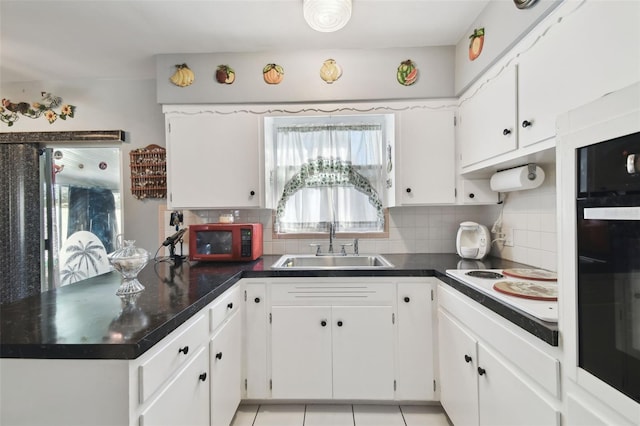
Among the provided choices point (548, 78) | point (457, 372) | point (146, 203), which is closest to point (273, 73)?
point (146, 203)

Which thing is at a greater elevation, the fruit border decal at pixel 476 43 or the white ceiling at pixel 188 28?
the white ceiling at pixel 188 28

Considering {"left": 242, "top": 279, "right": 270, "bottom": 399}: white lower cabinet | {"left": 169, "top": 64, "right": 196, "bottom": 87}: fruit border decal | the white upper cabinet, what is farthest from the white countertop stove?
{"left": 169, "top": 64, "right": 196, "bottom": 87}: fruit border decal

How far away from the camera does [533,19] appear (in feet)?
4.24

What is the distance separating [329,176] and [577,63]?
5.47 ft

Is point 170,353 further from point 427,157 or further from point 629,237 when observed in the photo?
point 427,157

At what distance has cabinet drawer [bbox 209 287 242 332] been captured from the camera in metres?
1.38

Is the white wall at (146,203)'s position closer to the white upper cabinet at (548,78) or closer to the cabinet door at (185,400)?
the white upper cabinet at (548,78)

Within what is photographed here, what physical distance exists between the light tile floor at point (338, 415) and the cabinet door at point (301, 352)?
0.33ft

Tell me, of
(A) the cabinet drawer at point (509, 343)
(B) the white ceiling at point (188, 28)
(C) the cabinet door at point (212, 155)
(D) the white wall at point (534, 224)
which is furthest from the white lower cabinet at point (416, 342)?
(B) the white ceiling at point (188, 28)

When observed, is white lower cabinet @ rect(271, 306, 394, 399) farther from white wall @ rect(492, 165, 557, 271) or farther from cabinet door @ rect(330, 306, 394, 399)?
white wall @ rect(492, 165, 557, 271)

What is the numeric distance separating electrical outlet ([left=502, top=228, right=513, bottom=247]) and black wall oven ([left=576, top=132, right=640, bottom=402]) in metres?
1.37

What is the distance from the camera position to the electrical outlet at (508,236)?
1969 mm

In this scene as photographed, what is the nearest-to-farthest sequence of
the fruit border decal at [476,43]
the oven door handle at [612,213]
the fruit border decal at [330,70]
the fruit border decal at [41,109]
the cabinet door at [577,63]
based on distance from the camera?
the oven door handle at [612,213] → the cabinet door at [577,63] → the fruit border decal at [476,43] → the fruit border decal at [330,70] → the fruit border decal at [41,109]

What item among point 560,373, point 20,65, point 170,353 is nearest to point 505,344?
point 560,373
